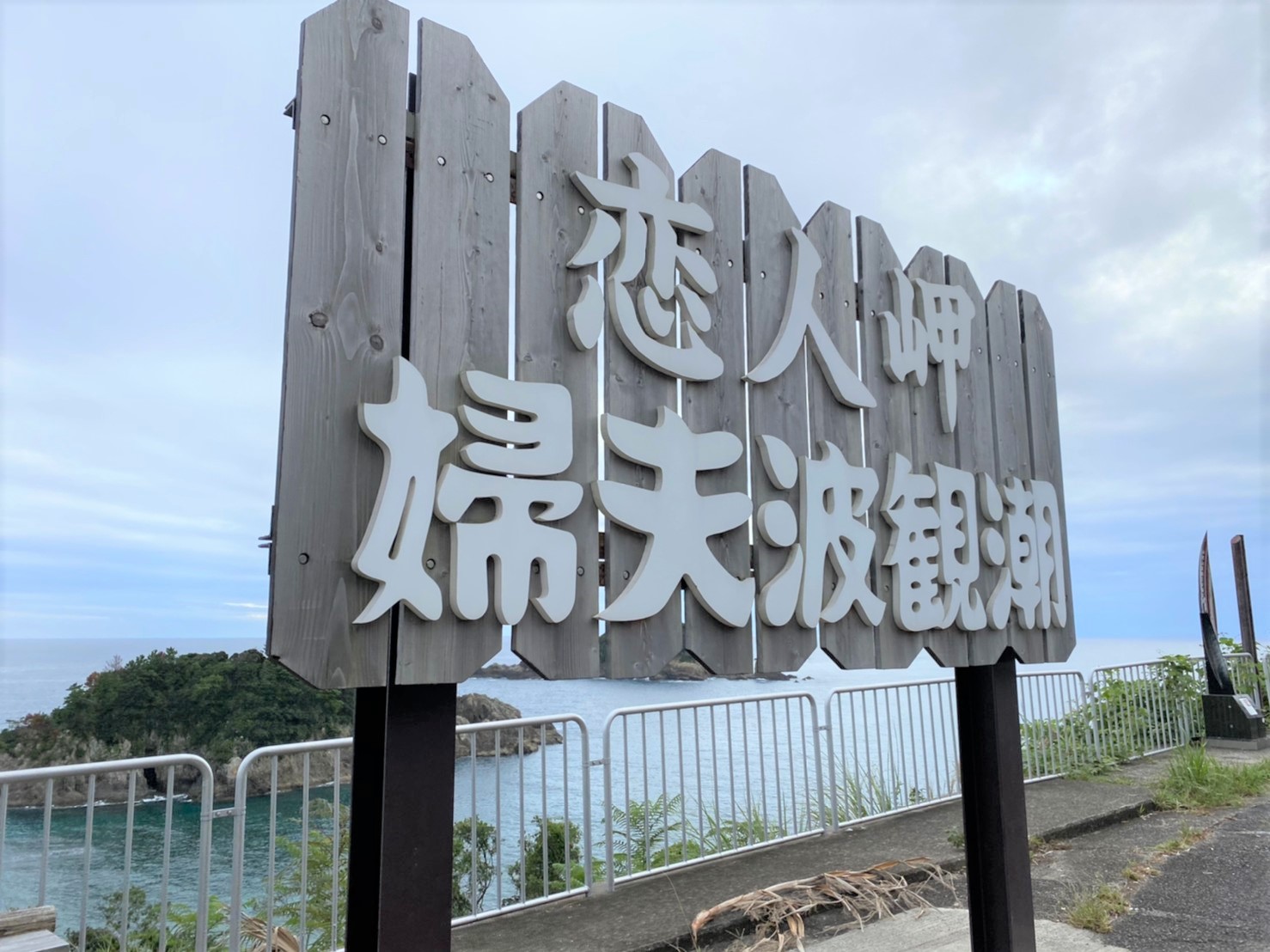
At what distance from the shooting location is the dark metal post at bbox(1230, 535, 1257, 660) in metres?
10.8

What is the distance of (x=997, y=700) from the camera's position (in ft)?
7.88

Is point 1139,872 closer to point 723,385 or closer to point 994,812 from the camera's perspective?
point 994,812

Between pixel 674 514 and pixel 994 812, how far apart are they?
151cm

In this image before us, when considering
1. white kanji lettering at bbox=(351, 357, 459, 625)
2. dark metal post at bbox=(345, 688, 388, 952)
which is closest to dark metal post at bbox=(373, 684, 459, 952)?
dark metal post at bbox=(345, 688, 388, 952)

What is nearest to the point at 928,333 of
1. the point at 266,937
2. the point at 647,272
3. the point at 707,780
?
the point at 647,272

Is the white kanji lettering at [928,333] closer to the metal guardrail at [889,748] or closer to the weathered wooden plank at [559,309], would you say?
the weathered wooden plank at [559,309]

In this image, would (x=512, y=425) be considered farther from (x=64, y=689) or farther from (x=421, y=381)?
(x=64, y=689)

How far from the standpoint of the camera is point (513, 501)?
141cm

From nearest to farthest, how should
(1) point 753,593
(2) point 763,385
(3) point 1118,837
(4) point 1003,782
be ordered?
(1) point 753,593 → (2) point 763,385 → (4) point 1003,782 → (3) point 1118,837

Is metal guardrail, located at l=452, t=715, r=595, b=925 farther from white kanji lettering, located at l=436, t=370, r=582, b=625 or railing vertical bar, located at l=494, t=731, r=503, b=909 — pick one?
white kanji lettering, located at l=436, t=370, r=582, b=625

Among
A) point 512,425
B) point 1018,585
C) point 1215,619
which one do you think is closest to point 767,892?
point 1018,585

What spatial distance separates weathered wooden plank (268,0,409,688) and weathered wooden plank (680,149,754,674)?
2.26 feet

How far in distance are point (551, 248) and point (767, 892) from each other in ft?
9.72

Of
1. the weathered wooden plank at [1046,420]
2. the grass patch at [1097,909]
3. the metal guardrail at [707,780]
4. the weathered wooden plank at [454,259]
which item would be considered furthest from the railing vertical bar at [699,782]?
the weathered wooden plank at [454,259]
